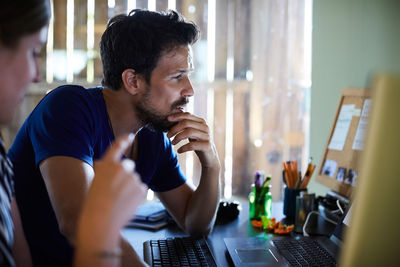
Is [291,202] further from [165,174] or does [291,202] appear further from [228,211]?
[165,174]

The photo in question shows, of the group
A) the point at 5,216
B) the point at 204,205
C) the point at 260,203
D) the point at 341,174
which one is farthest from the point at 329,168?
the point at 5,216

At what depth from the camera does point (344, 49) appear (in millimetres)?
1995

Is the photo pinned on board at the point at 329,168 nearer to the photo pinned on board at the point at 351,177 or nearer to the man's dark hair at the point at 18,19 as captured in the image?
the photo pinned on board at the point at 351,177

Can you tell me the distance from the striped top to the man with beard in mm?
202

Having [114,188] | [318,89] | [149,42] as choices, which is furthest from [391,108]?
[318,89]

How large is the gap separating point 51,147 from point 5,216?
37 cm

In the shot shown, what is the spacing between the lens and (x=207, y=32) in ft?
8.64

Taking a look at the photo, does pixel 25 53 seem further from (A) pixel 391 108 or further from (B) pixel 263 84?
(B) pixel 263 84

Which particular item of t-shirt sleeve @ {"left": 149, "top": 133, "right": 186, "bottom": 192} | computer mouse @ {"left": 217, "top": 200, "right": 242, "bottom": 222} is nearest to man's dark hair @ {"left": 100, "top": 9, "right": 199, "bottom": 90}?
t-shirt sleeve @ {"left": 149, "top": 133, "right": 186, "bottom": 192}

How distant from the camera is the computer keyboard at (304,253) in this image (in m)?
1.00

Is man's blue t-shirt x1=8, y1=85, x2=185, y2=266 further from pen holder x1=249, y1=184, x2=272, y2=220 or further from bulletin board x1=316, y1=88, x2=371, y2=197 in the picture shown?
bulletin board x1=316, y1=88, x2=371, y2=197

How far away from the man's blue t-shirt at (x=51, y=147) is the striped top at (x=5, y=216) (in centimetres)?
21

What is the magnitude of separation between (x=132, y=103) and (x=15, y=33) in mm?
738

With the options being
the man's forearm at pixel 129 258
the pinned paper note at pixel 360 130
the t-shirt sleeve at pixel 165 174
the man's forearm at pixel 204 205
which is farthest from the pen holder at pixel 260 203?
the man's forearm at pixel 129 258
